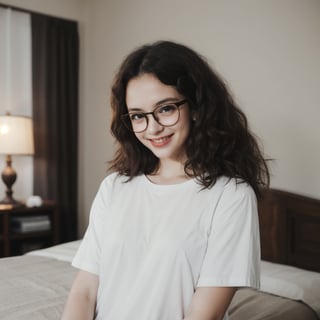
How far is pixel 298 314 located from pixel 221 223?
1.06 m

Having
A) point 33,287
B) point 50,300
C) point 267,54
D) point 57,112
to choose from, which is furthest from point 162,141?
point 57,112

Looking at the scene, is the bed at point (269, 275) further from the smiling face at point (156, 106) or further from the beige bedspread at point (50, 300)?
the smiling face at point (156, 106)

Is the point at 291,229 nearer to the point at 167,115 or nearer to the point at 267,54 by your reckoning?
the point at 267,54

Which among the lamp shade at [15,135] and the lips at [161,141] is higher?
the lips at [161,141]

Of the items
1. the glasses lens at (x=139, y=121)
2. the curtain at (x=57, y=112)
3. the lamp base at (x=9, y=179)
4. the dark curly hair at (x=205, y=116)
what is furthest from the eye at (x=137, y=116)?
the curtain at (x=57, y=112)

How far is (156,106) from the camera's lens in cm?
108

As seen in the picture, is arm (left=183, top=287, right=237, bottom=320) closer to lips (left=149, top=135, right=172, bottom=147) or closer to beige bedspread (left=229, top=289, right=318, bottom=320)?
lips (left=149, top=135, right=172, bottom=147)

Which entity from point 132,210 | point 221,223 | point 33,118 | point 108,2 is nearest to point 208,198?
point 221,223

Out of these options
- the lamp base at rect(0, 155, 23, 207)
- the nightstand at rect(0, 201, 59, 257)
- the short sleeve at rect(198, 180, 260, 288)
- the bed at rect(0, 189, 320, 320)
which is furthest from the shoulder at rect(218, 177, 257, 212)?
the lamp base at rect(0, 155, 23, 207)

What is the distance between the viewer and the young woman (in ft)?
3.29

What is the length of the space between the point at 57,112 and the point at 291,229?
234 cm

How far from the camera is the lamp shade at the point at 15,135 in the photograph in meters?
3.35

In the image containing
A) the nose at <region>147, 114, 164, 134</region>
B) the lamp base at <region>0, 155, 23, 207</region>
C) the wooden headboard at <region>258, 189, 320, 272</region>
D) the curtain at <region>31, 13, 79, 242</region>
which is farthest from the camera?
the curtain at <region>31, 13, 79, 242</region>

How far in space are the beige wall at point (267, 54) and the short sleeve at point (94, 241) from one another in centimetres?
156
